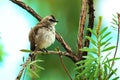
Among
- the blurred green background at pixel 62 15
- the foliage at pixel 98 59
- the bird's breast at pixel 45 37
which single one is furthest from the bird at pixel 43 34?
the foliage at pixel 98 59

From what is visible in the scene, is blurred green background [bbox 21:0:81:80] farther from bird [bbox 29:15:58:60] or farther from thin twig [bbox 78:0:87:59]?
thin twig [bbox 78:0:87:59]

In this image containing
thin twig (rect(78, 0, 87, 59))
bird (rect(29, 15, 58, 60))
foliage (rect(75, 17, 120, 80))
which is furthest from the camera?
bird (rect(29, 15, 58, 60))

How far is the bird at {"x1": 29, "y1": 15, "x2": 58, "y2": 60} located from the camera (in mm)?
993

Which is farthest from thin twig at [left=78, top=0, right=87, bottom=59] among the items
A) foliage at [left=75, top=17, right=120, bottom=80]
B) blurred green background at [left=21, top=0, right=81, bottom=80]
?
blurred green background at [left=21, top=0, right=81, bottom=80]

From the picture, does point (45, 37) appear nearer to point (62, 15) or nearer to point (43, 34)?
point (43, 34)

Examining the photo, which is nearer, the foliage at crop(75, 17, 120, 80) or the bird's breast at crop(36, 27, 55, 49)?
Result: the foliage at crop(75, 17, 120, 80)

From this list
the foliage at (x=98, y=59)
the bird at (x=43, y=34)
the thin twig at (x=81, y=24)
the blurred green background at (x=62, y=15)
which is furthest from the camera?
the blurred green background at (x=62, y=15)

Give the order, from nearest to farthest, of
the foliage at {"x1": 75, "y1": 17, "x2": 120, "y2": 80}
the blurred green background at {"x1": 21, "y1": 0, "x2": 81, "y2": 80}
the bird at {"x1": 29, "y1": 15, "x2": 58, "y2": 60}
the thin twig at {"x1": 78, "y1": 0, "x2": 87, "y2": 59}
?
the foliage at {"x1": 75, "y1": 17, "x2": 120, "y2": 80} < the thin twig at {"x1": 78, "y1": 0, "x2": 87, "y2": 59} < the bird at {"x1": 29, "y1": 15, "x2": 58, "y2": 60} < the blurred green background at {"x1": 21, "y1": 0, "x2": 81, "y2": 80}

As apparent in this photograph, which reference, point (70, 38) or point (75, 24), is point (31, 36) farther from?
point (75, 24)

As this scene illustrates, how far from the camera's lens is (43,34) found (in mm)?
1102

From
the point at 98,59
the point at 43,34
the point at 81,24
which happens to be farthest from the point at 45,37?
the point at 98,59

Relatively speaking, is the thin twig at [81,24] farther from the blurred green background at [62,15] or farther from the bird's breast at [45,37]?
the blurred green background at [62,15]

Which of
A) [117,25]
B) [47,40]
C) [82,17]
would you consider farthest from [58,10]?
[117,25]

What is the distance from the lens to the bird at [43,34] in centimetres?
99
